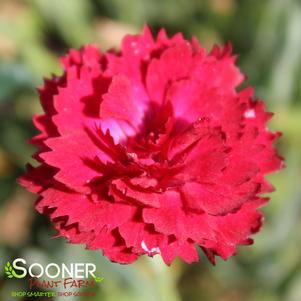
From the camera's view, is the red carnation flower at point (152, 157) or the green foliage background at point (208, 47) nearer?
the red carnation flower at point (152, 157)

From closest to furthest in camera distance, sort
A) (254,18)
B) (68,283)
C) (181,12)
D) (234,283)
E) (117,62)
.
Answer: (117,62), (68,283), (234,283), (254,18), (181,12)

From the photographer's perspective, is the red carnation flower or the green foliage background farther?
the green foliage background

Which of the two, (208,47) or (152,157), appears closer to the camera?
(152,157)

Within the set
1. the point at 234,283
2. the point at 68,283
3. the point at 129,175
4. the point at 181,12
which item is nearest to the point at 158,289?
the point at 68,283

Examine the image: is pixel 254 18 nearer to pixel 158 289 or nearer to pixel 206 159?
pixel 158 289
